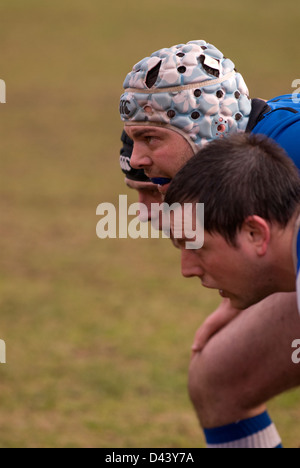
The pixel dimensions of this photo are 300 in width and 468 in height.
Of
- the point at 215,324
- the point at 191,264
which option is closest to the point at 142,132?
the point at 191,264

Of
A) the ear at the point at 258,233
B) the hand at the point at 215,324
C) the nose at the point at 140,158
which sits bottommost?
the hand at the point at 215,324

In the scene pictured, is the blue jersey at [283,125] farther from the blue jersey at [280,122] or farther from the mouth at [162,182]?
the mouth at [162,182]

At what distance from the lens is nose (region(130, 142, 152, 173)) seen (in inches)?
103

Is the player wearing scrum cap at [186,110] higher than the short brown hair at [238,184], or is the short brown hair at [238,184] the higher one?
the player wearing scrum cap at [186,110]

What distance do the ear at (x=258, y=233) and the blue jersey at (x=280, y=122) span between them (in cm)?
42

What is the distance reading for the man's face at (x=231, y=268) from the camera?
6.82ft

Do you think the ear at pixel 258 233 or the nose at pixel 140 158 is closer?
the ear at pixel 258 233

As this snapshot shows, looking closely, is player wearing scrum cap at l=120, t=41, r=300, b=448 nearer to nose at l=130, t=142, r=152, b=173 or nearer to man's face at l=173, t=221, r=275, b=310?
nose at l=130, t=142, r=152, b=173

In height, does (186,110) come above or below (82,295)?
above

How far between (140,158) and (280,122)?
45 cm

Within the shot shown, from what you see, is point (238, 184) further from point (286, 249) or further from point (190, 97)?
point (190, 97)

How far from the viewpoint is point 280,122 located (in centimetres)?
250

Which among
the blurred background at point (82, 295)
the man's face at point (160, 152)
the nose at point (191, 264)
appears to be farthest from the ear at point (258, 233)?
the blurred background at point (82, 295)

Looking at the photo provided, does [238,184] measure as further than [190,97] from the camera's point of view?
No
